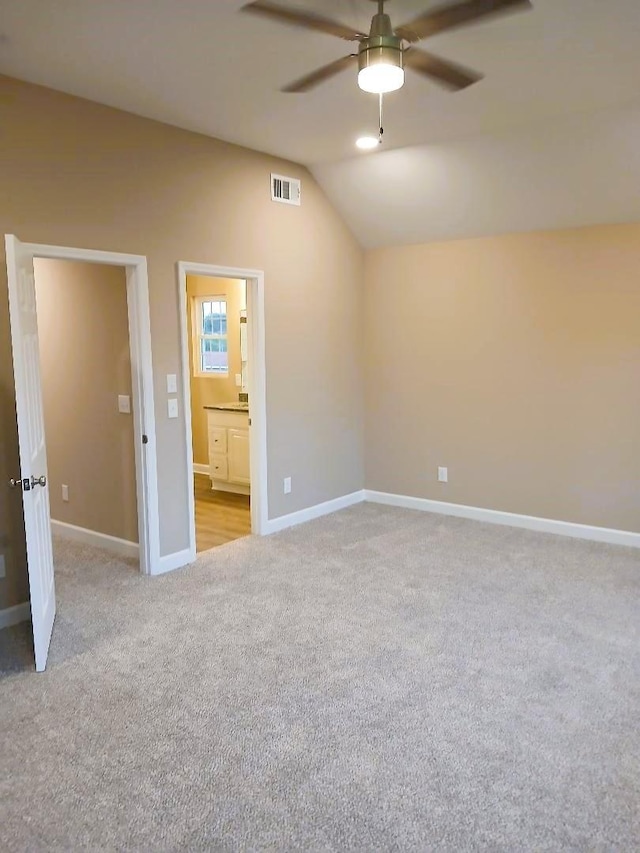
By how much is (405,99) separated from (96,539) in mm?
3632

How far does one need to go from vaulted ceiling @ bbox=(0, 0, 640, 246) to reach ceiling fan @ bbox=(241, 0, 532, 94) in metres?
0.14

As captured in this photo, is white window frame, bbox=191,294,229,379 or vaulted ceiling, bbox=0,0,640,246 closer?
vaulted ceiling, bbox=0,0,640,246

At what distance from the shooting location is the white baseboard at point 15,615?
3406 mm

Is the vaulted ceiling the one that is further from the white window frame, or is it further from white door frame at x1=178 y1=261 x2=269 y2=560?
the white window frame

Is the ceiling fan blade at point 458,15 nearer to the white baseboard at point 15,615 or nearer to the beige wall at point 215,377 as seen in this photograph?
the white baseboard at point 15,615

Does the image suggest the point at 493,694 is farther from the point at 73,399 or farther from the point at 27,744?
the point at 73,399

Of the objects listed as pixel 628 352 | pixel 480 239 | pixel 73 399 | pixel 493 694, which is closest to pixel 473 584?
pixel 493 694

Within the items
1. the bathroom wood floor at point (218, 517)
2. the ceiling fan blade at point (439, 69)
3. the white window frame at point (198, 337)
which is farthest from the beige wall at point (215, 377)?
the ceiling fan blade at point (439, 69)

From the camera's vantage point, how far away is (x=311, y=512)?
17.6ft

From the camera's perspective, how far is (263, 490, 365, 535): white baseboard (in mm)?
4989

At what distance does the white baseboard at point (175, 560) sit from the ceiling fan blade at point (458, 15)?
3286 mm

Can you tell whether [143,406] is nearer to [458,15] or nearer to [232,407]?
[232,407]

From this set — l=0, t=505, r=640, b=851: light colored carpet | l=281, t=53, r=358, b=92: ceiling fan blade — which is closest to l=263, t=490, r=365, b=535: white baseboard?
l=0, t=505, r=640, b=851: light colored carpet

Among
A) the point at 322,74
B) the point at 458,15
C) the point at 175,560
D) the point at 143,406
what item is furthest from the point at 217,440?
the point at 458,15
